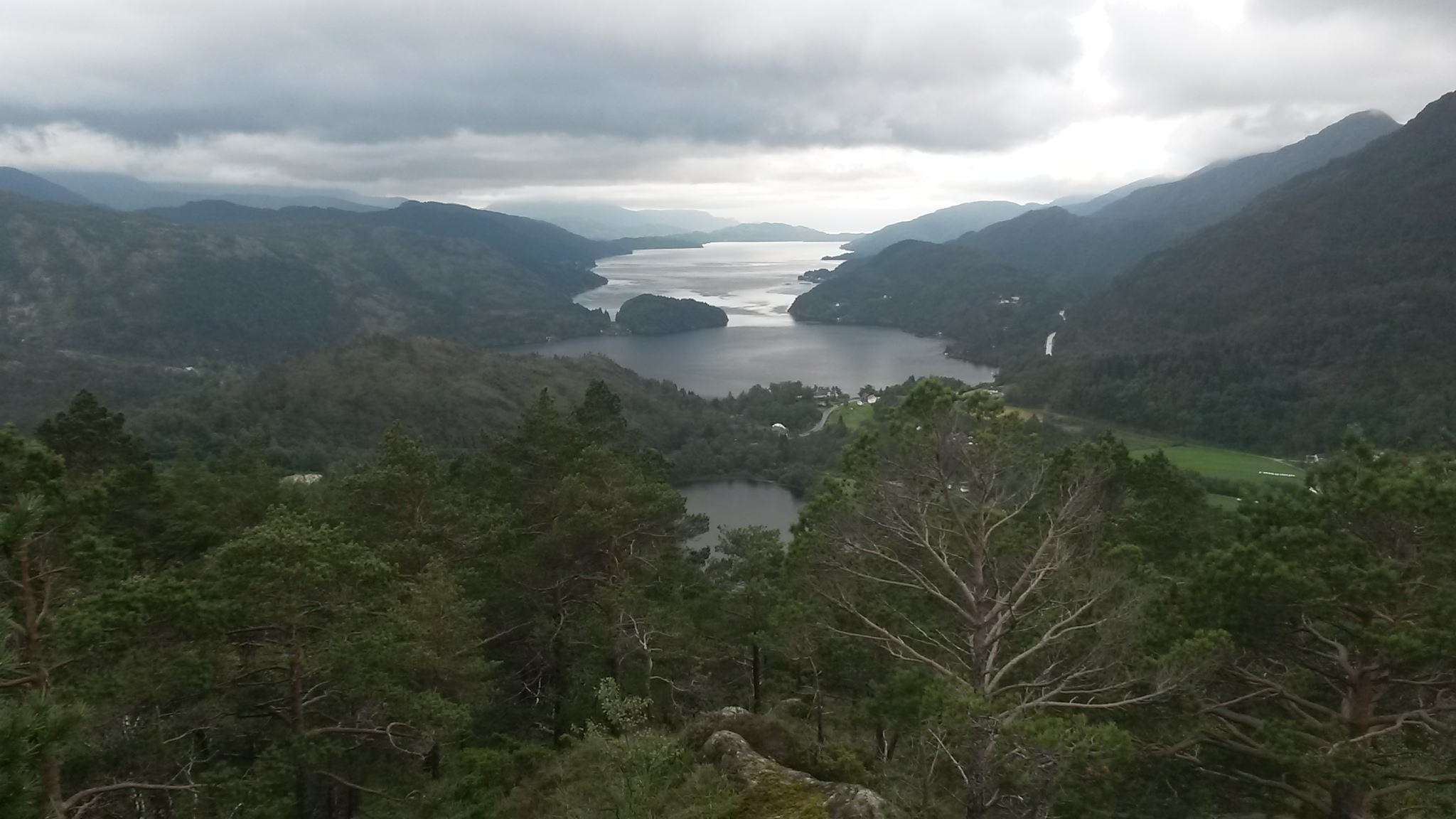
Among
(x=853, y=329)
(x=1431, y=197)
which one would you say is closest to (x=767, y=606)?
(x=1431, y=197)

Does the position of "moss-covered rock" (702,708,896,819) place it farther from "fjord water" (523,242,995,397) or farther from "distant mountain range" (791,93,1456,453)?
"fjord water" (523,242,995,397)

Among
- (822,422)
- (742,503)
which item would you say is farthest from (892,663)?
(822,422)

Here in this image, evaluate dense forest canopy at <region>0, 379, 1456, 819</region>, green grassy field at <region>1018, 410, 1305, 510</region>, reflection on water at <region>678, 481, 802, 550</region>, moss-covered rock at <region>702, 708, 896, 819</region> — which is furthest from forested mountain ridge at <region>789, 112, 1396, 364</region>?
moss-covered rock at <region>702, 708, 896, 819</region>

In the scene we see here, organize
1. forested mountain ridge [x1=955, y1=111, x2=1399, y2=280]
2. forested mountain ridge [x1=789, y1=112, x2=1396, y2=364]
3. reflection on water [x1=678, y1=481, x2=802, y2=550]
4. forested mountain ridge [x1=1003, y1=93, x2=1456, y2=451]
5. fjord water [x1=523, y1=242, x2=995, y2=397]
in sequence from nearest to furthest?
reflection on water [x1=678, y1=481, x2=802, y2=550] → forested mountain ridge [x1=1003, y1=93, x2=1456, y2=451] → fjord water [x1=523, y1=242, x2=995, y2=397] → forested mountain ridge [x1=789, y1=112, x2=1396, y2=364] → forested mountain ridge [x1=955, y1=111, x2=1399, y2=280]

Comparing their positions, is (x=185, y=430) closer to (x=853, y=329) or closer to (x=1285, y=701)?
(x=1285, y=701)

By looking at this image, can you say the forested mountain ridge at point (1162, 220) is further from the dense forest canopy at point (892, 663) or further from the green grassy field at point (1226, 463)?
the dense forest canopy at point (892, 663)

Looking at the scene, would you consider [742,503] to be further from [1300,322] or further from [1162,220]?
[1162,220]
